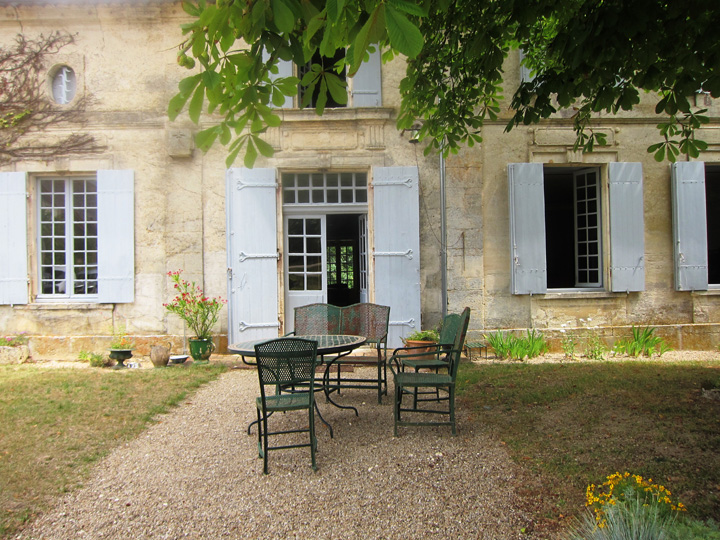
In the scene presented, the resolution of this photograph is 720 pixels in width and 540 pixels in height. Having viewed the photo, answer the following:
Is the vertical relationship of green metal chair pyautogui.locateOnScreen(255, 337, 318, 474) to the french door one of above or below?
below

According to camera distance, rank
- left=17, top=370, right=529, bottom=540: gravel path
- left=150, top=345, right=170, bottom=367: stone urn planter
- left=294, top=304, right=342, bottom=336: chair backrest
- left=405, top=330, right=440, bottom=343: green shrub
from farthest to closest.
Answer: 1. left=150, top=345, right=170, bottom=367: stone urn planter
2. left=405, top=330, right=440, bottom=343: green shrub
3. left=294, top=304, right=342, bottom=336: chair backrest
4. left=17, top=370, right=529, bottom=540: gravel path

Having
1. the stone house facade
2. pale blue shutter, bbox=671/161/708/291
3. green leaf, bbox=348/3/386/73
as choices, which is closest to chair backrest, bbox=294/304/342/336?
the stone house facade

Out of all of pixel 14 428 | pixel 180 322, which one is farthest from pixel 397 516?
pixel 180 322

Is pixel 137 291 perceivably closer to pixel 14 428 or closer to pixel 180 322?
pixel 180 322

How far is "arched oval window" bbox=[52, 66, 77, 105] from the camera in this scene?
7504mm

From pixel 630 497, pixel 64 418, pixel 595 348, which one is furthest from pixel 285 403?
pixel 595 348

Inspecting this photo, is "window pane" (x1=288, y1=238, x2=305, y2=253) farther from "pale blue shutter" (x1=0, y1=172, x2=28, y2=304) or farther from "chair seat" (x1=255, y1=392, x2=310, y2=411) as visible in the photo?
"chair seat" (x1=255, y1=392, x2=310, y2=411)

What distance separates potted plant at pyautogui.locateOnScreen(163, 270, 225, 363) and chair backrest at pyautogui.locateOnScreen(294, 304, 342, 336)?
224cm

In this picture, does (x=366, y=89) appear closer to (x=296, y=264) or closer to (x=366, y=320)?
(x=296, y=264)

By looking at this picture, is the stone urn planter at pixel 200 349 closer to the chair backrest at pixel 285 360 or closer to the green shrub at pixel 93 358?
the green shrub at pixel 93 358

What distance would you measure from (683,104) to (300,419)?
3.90 meters

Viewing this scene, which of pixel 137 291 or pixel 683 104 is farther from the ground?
pixel 683 104

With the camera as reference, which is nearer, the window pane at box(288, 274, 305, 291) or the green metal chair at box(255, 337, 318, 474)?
the green metal chair at box(255, 337, 318, 474)

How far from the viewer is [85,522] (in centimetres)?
267
